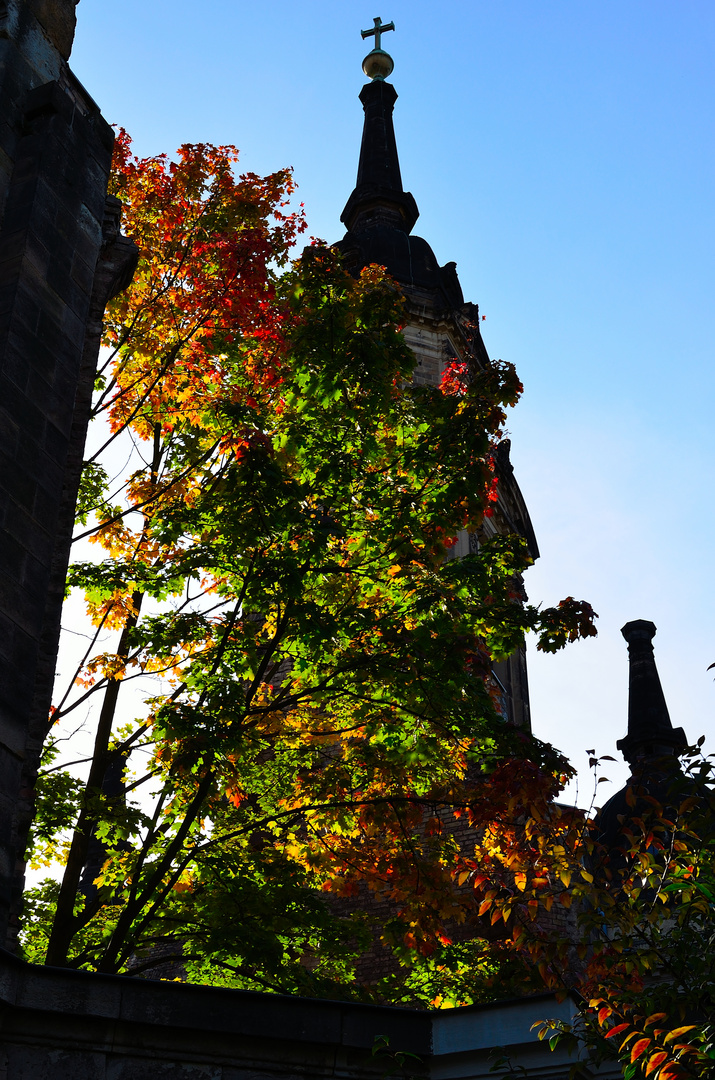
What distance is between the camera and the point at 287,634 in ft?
38.0

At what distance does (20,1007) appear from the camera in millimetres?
5828

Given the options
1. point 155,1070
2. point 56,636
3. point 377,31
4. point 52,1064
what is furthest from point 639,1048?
point 377,31

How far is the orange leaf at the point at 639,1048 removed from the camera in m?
5.73

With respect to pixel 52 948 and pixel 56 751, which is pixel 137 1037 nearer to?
pixel 52 948

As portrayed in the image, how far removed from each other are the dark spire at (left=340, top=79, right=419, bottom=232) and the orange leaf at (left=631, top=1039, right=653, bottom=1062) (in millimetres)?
31436

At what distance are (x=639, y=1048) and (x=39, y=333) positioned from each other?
19.8 feet

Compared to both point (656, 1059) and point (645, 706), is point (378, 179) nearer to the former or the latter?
point (645, 706)

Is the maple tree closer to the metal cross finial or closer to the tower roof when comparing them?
the tower roof

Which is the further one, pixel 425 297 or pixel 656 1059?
pixel 425 297

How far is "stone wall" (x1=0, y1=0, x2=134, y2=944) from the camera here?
662cm

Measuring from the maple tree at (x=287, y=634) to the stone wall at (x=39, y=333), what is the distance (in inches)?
115

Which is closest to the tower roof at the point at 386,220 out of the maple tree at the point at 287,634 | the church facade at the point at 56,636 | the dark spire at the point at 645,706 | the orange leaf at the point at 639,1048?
the maple tree at the point at 287,634

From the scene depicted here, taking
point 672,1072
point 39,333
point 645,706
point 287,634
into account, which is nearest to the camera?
point 672,1072

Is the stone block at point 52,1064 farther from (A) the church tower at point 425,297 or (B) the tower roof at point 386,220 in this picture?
(B) the tower roof at point 386,220
